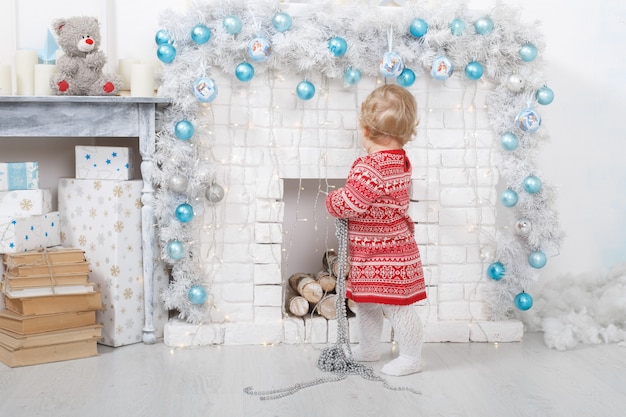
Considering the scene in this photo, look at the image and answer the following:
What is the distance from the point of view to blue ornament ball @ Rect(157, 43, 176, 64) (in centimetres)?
312

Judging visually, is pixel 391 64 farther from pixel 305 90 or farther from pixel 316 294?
pixel 316 294

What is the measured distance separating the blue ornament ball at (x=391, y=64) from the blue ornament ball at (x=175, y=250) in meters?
1.18

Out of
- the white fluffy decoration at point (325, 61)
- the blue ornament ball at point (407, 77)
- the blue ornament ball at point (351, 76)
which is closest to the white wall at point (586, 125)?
the white fluffy decoration at point (325, 61)

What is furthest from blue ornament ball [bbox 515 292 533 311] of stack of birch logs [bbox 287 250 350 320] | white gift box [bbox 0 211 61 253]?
white gift box [bbox 0 211 61 253]

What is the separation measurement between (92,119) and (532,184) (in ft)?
6.51

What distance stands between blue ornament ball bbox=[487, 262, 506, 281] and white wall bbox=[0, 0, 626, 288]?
70 centimetres

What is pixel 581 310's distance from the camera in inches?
143

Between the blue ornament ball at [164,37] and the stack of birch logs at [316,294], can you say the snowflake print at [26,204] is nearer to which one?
the blue ornament ball at [164,37]

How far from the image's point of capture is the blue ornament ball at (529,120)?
10.7 feet

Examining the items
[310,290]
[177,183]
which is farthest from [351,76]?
[310,290]

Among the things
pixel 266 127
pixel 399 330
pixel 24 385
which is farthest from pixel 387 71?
pixel 24 385

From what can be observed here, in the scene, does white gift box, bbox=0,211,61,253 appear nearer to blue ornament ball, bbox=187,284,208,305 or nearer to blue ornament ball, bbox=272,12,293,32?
blue ornament ball, bbox=187,284,208,305

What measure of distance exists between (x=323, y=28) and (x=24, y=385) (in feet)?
6.27

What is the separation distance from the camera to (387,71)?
3.16 metres
